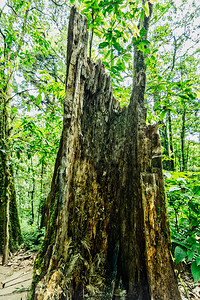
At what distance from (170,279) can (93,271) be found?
68 cm

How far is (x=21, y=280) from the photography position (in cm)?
229

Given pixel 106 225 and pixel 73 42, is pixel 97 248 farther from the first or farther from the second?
pixel 73 42

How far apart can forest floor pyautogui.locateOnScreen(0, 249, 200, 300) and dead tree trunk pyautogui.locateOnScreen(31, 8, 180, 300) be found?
541mm

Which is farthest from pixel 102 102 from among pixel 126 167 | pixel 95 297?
pixel 95 297

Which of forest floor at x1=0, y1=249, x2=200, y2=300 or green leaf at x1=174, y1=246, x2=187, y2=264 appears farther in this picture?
forest floor at x1=0, y1=249, x2=200, y2=300

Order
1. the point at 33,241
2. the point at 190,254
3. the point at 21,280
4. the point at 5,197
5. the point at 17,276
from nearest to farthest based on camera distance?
the point at 190,254 < the point at 21,280 < the point at 17,276 < the point at 5,197 < the point at 33,241

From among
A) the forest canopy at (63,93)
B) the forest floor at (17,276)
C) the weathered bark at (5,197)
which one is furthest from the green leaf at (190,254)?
the weathered bark at (5,197)

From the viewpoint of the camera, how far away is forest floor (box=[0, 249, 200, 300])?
5.53ft

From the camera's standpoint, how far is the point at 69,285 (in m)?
1.27

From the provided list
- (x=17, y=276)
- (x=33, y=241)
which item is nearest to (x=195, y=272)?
(x=17, y=276)

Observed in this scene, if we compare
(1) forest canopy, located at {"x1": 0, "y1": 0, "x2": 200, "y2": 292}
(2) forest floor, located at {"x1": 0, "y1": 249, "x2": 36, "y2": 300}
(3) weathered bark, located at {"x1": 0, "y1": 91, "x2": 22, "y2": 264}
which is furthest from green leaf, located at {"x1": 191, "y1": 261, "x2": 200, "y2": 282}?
(3) weathered bark, located at {"x1": 0, "y1": 91, "x2": 22, "y2": 264}

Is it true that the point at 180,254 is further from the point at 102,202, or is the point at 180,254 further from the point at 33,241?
the point at 33,241

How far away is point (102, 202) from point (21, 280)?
6.61 ft

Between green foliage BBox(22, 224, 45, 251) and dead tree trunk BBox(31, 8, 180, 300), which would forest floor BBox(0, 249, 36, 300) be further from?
dead tree trunk BBox(31, 8, 180, 300)
